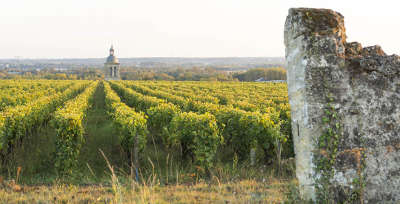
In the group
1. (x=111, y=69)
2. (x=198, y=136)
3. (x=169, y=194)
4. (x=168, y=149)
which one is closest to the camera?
(x=169, y=194)

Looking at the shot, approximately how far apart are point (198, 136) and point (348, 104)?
501 centimetres

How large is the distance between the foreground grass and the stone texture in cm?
137

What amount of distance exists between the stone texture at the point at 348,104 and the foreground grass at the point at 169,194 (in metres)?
1.37

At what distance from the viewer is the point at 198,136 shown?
8.12m

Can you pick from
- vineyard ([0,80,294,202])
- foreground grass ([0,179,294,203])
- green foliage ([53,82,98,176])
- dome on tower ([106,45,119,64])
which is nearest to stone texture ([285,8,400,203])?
foreground grass ([0,179,294,203])

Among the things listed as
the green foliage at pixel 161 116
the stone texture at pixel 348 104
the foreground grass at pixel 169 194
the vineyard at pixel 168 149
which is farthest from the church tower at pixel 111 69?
the stone texture at pixel 348 104

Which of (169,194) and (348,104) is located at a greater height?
(348,104)

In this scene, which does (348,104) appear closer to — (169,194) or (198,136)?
(169,194)

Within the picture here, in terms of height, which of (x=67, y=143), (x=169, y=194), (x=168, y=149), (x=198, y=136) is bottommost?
(x=168, y=149)

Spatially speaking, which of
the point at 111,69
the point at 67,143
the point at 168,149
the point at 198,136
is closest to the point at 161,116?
the point at 168,149

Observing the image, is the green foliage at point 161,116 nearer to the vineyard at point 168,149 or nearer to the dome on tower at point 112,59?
the vineyard at point 168,149

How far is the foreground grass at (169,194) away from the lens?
4934mm

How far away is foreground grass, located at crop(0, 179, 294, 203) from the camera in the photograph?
4.93 metres

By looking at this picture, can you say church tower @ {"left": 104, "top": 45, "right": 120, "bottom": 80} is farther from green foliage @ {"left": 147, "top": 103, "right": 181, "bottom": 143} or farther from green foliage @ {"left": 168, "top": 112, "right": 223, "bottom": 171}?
green foliage @ {"left": 168, "top": 112, "right": 223, "bottom": 171}
